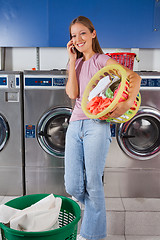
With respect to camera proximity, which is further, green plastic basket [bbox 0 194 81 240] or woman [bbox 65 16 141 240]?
woman [bbox 65 16 141 240]

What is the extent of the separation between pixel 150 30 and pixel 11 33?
168cm

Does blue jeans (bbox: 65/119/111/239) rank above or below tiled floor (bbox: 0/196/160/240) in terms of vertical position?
above

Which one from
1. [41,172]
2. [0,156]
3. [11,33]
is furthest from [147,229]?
[11,33]

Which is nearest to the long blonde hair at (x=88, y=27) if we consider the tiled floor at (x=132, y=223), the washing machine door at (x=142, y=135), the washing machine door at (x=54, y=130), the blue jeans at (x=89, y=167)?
the blue jeans at (x=89, y=167)

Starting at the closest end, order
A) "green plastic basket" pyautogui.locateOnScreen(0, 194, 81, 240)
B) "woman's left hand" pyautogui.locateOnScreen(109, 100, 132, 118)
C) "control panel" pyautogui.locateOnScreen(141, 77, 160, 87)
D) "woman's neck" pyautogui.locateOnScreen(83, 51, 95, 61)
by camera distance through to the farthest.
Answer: "green plastic basket" pyautogui.locateOnScreen(0, 194, 81, 240) < "woman's left hand" pyautogui.locateOnScreen(109, 100, 132, 118) < "woman's neck" pyautogui.locateOnScreen(83, 51, 95, 61) < "control panel" pyautogui.locateOnScreen(141, 77, 160, 87)

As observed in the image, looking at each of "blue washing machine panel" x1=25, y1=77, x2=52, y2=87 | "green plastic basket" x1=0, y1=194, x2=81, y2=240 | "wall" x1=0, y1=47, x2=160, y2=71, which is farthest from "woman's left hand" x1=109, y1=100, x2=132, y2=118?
"wall" x1=0, y1=47, x2=160, y2=71

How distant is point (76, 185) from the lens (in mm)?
1734

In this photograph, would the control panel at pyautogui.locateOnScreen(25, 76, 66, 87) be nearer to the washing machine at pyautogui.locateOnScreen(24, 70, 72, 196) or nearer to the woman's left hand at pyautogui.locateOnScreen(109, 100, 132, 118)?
the washing machine at pyautogui.locateOnScreen(24, 70, 72, 196)

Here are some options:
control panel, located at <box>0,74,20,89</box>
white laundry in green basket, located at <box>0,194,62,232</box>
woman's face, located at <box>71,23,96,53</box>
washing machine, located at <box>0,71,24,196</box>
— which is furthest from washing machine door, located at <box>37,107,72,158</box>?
white laundry in green basket, located at <box>0,194,62,232</box>

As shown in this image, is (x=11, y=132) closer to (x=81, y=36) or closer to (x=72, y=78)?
(x=72, y=78)

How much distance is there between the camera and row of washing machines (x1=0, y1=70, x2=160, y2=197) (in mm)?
2508

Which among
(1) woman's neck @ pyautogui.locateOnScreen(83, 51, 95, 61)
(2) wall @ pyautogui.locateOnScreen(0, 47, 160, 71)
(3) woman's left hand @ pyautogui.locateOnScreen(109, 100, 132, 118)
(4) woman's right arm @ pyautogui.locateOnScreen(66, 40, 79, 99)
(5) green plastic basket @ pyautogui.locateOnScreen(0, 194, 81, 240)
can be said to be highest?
(2) wall @ pyautogui.locateOnScreen(0, 47, 160, 71)

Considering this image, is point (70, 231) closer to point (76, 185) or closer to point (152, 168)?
point (76, 185)

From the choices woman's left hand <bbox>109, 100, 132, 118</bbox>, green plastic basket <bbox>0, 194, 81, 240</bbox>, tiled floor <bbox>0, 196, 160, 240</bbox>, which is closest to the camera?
green plastic basket <bbox>0, 194, 81, 240</bbox>
